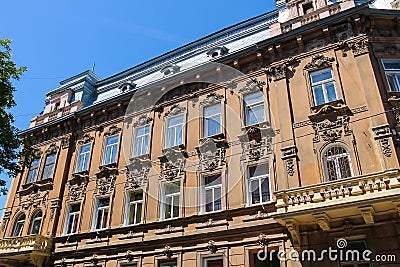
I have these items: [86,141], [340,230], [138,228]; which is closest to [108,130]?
[86,141]

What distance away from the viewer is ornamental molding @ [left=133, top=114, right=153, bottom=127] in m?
17.4

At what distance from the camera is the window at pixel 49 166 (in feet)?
63.1

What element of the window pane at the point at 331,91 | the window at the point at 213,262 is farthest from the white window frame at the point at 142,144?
the window pane at the point at 331,91

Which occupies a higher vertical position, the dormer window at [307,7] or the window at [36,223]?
the dormer window at [307,7]

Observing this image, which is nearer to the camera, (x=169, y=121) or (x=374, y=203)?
(x=374, y=203)

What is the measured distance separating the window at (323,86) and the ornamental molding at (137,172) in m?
7.96

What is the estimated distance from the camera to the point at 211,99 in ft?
52.2

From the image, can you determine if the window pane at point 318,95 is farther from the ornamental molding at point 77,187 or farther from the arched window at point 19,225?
the arched window at point 19,225

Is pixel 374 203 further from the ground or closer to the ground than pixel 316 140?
closer to the ground

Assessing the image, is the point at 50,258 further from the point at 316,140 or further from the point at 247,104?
the point at 316,140

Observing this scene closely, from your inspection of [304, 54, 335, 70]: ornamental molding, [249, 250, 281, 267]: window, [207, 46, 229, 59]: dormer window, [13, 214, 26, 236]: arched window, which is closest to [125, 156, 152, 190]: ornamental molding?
[249, 250, 281, 267]: window

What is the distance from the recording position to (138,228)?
14391 mm

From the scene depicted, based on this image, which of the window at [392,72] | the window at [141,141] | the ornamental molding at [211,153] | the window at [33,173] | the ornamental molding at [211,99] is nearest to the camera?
the window at [392,72]

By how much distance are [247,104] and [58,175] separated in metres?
11.0
